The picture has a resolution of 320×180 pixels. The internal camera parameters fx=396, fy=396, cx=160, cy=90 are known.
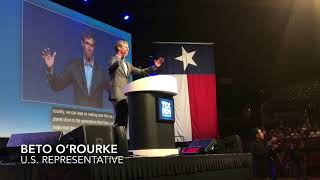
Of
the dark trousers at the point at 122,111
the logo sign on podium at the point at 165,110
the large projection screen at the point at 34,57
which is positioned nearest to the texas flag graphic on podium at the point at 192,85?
the large projection screen at the point at 34,57

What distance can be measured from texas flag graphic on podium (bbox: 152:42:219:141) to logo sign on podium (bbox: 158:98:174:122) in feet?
10.9

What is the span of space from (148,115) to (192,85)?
3.95 meters

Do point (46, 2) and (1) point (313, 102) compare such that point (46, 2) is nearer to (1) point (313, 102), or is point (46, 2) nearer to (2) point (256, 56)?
(2) point (256, 56)

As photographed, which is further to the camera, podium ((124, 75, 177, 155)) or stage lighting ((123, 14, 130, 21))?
stage lighting ((123, 14, 130, 21))

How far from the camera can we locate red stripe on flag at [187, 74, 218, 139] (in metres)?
6.89

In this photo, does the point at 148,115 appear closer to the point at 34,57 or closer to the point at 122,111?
the point at 122,111

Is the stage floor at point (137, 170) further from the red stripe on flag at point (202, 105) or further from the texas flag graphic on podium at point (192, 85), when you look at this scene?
the red stripe on flag at point (202, 105)

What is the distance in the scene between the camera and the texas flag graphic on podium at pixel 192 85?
677 centimetres

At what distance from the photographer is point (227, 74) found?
1154cm

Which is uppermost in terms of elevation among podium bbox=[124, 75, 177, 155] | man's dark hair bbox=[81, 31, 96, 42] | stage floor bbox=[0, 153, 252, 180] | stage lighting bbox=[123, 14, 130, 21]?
stage lighting bbox=[123, 14, 130, 21]

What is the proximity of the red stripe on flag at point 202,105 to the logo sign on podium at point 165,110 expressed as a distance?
3.53 meters

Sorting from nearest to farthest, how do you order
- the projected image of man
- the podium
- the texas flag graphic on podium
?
1. the podium
2. the projected image of man
3. the texas flag graphic on podium

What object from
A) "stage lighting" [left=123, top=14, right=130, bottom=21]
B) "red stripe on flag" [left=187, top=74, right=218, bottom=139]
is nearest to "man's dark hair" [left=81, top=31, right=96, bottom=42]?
"stage lighting" [left=123, top=14, right=130, bottom=21]

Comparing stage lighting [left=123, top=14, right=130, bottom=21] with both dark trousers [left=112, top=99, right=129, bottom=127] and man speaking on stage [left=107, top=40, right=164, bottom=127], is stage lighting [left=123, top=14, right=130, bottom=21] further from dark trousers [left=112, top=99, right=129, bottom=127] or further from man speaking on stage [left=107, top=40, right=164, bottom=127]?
dark trousers [left=112, top=99, right=129, bottom=127]
